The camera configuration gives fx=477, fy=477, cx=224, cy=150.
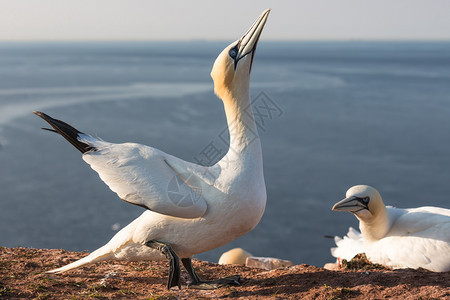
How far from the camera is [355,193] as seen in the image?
5.93 meters

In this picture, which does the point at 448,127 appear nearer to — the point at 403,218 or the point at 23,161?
the point at 23,161

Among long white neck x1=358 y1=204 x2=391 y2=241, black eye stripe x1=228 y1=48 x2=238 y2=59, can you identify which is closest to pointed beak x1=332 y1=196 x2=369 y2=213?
long white neck x1=358 y1=204 x2=391 y2=241

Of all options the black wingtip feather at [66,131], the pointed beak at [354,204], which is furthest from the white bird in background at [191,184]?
the pointed beak at [354,204]

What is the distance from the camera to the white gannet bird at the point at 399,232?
5.58m

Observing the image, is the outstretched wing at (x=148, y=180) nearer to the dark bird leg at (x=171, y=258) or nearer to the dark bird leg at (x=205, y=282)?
the dark bird leg at (x=171, y=258)

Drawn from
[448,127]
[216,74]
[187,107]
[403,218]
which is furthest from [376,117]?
[216,74]

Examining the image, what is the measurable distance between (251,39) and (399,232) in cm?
329

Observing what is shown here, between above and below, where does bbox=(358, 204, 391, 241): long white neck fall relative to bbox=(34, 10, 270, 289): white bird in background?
below

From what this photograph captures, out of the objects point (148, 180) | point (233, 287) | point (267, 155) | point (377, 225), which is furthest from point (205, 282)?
point (267, 155)

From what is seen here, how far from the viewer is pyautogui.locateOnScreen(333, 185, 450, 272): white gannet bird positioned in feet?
18.3

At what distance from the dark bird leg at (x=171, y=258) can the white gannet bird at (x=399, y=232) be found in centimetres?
241

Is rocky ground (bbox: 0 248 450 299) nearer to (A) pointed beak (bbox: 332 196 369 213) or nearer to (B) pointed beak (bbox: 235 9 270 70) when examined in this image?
(A) pointed beak (bbox: 332 196 369 213)

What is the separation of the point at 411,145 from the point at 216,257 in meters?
17.2

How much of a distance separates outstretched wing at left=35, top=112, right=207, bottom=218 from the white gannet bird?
241cm
